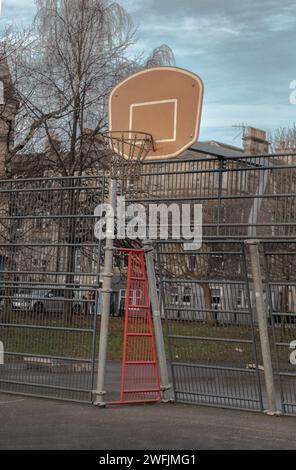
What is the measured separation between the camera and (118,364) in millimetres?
18000

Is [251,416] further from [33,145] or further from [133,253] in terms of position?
[33,145]

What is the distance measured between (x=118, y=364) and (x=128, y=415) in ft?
28.3

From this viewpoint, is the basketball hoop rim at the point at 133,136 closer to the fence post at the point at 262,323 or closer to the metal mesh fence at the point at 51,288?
the metal mesh fence at the point at 51,288

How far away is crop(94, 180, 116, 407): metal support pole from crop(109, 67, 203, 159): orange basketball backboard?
1558mm

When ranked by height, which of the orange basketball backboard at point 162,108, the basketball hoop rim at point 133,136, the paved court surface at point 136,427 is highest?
the orange basketball backboard at point 162,108

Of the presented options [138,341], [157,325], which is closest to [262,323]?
[157,325]

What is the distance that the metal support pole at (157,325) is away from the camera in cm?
1079

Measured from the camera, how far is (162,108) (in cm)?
1173

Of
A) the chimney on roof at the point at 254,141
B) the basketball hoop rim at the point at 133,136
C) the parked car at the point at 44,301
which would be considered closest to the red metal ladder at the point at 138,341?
the parked car at the point at 44,301

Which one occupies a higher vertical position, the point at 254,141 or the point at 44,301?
the point at 254,141

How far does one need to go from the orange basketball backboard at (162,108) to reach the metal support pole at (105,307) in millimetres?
1558

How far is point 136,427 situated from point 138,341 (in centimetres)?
239

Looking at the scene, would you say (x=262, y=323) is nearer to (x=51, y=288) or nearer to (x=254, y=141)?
(x=51, y=288)

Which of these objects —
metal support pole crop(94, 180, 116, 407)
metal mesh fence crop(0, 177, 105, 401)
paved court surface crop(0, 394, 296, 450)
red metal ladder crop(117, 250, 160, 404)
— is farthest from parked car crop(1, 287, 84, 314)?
paved court surface crop(0, 394, 296, 450)
